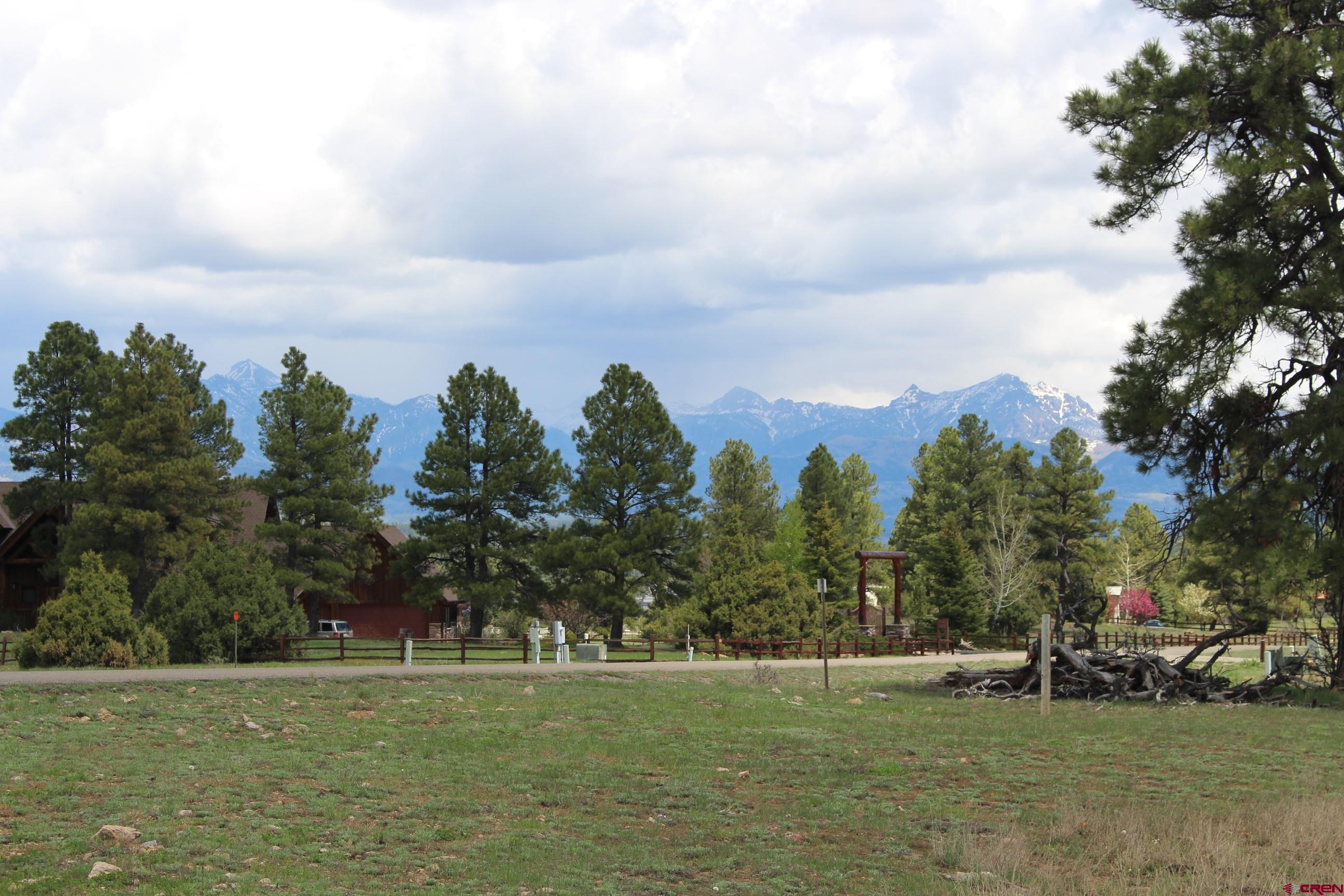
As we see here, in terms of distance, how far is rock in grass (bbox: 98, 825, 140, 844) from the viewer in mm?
11039

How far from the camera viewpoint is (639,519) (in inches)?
2174

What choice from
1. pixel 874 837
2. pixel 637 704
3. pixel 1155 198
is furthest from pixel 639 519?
pixel 874 837

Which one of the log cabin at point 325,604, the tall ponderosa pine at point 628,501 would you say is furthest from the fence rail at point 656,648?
the log cabin at point 325,604

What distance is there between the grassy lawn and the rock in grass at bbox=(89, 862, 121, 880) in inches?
3.7

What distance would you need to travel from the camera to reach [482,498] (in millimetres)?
54344

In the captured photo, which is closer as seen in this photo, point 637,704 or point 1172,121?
point 1172,121

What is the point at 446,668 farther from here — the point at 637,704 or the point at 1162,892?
the point at 1162,892

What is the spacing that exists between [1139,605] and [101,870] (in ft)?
338

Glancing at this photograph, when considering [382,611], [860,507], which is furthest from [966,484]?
[382,611]

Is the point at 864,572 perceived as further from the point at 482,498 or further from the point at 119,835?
the point at 119,835

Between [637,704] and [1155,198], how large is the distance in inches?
613

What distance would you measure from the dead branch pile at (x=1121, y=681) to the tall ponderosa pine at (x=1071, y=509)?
141ft

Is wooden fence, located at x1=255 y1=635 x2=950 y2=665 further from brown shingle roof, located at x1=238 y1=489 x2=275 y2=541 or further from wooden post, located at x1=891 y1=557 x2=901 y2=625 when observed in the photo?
brown shingle roof, located at x1=238 y1=489 x2=275 y2=541

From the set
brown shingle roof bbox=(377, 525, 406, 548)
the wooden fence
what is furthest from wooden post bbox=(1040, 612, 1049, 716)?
brown shingle roof bbox=(377, 525, 406, 548)
